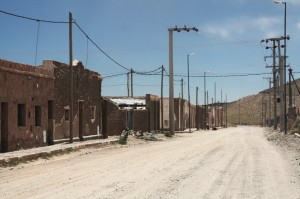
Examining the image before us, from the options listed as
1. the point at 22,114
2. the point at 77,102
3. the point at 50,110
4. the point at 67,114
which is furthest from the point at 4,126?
the point at 77,102

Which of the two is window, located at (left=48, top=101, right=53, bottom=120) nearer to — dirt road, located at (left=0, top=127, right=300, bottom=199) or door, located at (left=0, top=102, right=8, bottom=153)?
door, located at (left=0, top=102, right=8, bottom=153)

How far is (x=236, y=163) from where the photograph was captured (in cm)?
1862

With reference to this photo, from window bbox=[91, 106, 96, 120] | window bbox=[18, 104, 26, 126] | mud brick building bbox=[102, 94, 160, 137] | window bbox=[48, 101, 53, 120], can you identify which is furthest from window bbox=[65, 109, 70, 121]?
mud brick building bbox=[102, 94, 160, 137]

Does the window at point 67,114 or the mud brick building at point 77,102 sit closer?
the mud brick building at point 77,102

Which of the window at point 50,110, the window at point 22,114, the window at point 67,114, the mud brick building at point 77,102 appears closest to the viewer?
the window at point 22,114

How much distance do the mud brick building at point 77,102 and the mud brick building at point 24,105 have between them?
2.63 feet

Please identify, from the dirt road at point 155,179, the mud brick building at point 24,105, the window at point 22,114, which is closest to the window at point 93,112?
the mud brick building at point 24,105

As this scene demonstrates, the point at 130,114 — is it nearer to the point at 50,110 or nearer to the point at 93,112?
the point at 93,112

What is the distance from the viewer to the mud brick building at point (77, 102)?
94.9ft

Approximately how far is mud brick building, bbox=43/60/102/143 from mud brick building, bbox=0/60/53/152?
0.80 metres

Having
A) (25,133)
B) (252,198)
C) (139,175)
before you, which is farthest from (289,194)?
(25,133)

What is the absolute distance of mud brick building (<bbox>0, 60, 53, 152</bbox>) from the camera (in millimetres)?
22562

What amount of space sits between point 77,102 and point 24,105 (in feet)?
26.8

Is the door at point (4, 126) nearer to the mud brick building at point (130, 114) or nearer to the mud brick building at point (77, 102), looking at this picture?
the mud brick building at point (77, 102)
